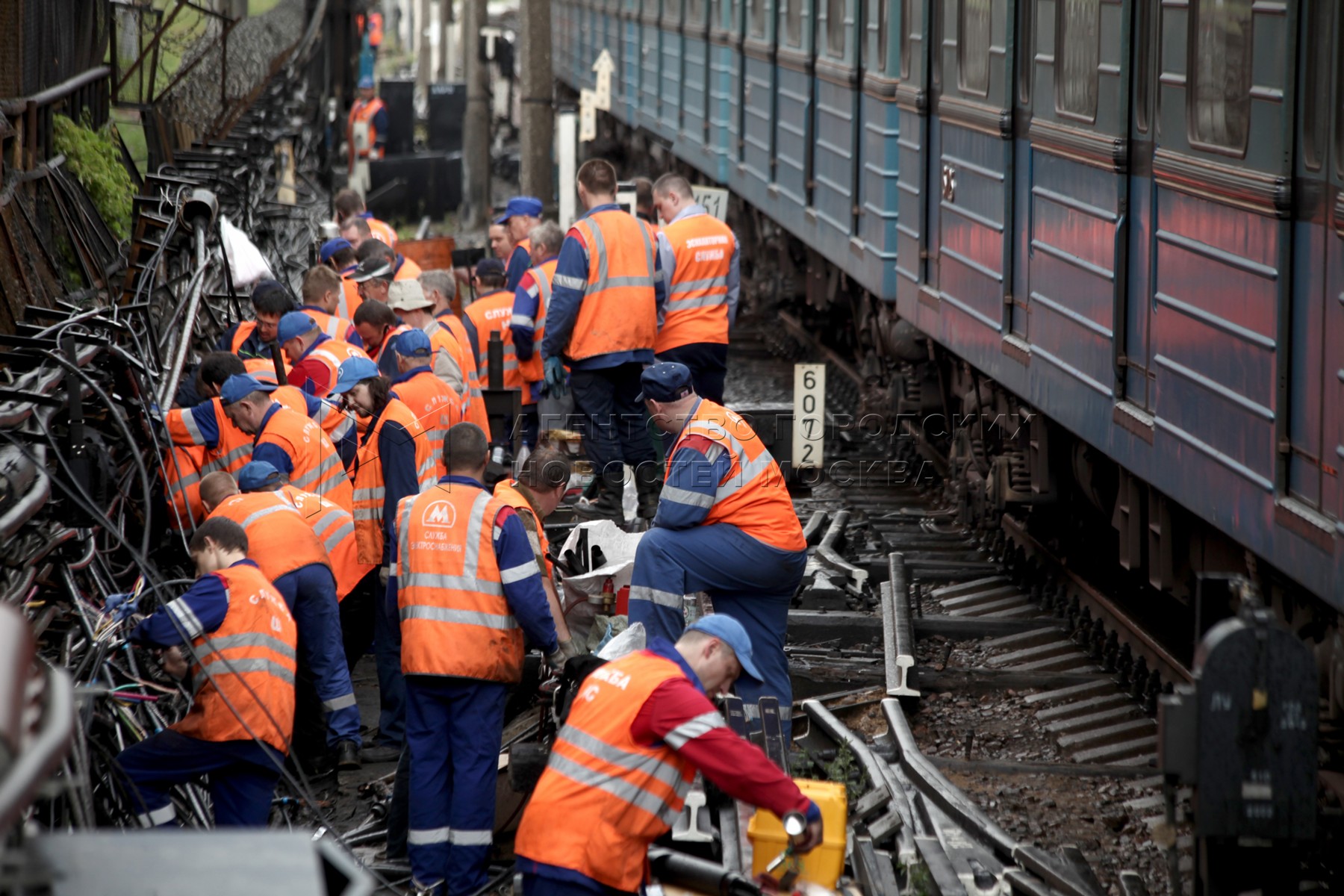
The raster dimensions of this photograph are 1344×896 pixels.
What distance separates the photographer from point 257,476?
6797 mm

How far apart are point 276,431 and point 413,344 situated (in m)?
0.95

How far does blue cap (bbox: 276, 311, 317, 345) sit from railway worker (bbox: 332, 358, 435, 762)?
0.89 meters

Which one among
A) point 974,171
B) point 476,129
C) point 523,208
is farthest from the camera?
point 476,129

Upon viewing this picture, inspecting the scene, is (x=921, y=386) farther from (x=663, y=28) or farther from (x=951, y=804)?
(x=663, y=28)

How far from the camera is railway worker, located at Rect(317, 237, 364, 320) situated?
434 inches

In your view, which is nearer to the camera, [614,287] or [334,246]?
[614,287]

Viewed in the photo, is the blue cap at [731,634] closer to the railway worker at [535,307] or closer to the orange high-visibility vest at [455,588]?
the orange high-visibility vest at [455,588]

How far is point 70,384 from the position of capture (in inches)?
216

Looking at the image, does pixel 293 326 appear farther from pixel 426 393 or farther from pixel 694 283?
pixel 694 283

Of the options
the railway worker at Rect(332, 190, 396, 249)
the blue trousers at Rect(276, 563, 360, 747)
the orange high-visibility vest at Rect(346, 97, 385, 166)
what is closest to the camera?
the blue trousers at Rect(276, 563, 360, 747)

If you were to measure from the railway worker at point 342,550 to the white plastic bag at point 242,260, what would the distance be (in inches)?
96.5

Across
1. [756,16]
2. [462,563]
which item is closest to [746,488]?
[462,563]

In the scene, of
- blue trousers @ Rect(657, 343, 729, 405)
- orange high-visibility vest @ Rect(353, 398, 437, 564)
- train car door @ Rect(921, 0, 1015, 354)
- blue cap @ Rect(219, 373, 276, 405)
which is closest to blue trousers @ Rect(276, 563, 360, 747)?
orange high-visibility vest @ Rect(353, 398, 437, 564)

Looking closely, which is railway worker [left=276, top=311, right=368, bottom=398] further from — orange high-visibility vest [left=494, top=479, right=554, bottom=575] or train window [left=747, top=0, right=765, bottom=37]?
train window [left=747, top=0, right=765, bottom=37]
